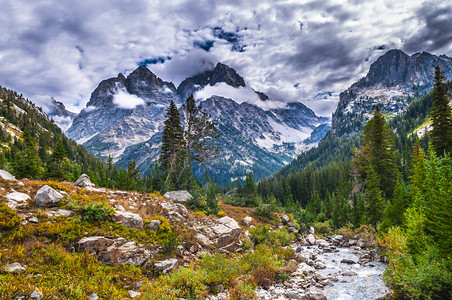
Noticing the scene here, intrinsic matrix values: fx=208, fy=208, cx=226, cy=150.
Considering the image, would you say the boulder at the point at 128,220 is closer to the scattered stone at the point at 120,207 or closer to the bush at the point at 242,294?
the scattered stone at the point at 120,207

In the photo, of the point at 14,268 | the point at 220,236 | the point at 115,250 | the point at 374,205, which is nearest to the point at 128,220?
the point at 115,250

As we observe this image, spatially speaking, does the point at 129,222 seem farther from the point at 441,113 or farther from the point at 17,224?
the point at 441,113

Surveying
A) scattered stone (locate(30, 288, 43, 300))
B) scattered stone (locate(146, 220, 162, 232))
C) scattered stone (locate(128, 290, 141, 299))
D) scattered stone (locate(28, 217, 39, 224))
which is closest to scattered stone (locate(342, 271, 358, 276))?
scattered stone (locate(146, 220, 162, 232))

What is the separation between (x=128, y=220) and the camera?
44.5ft

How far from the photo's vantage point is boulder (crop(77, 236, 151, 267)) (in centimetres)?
1059

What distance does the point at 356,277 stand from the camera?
1555 centimetres

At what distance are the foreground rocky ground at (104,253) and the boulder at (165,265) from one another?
0.05m

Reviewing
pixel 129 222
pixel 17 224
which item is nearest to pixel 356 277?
pixel 129 222

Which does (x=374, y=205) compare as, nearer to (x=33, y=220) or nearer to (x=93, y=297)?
(x=93, y=297)

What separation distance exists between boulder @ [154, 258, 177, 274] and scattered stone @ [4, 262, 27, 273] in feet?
19.0

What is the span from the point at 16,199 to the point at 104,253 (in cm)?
569

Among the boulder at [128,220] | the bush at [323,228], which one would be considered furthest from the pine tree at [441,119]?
the boulder at [128,220]

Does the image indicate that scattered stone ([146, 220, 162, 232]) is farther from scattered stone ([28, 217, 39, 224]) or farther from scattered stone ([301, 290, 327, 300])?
scattered stone ([301, 290, 327, 300])

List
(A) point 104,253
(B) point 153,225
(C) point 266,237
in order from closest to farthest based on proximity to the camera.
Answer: (A) point 104,253 < (B) point 153,225 < (C) point 266,237
